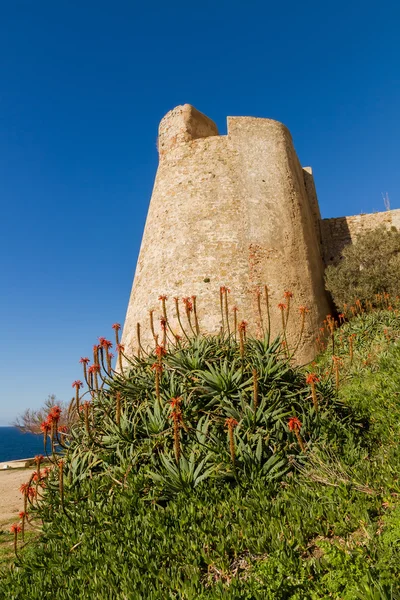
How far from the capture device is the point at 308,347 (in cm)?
1239

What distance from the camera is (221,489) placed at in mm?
4324

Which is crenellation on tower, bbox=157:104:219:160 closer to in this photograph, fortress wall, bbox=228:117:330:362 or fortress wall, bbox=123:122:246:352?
fortress wall, bbox=123:122:246:352

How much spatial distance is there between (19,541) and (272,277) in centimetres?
960

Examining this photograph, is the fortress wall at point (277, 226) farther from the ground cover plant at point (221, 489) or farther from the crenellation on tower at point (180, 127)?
the ground cover plant at point (221, 489)

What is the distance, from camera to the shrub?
13766mm

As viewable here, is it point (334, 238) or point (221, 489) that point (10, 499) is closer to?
point (221, 489)

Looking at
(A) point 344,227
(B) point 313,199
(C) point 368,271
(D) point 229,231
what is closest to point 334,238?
(A) point 344,227

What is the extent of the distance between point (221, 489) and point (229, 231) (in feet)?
32.2

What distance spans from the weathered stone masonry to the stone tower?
34mm

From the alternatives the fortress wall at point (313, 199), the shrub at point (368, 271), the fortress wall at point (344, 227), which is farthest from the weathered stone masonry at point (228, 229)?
the fortress wall at point (313, 199)

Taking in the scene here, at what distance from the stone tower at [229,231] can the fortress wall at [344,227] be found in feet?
5.43

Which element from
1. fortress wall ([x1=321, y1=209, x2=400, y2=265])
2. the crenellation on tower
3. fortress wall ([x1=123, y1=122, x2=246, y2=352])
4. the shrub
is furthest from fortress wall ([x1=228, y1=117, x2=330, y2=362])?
fortress wall ([x1=321, y1=209, x2=400, y2=265])

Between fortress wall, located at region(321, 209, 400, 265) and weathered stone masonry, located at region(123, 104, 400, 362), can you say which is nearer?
weathered stone masonry, located at region(123, 104, 400, 362)

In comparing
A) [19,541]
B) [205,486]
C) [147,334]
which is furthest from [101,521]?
[147,334]
